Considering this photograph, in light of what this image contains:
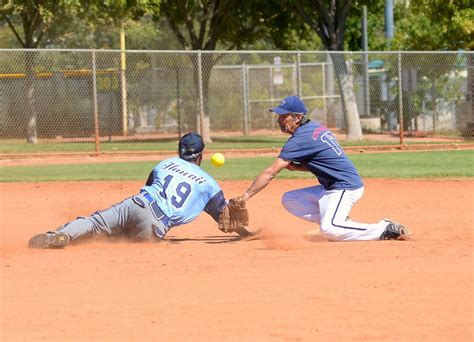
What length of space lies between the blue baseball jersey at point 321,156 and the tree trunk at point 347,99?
18942mm

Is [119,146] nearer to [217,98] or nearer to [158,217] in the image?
[217,98]

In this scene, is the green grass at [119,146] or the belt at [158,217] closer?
the belt at [158,217]

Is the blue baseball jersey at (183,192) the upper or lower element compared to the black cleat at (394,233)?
upper

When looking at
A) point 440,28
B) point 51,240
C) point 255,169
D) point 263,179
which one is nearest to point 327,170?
point 263,179

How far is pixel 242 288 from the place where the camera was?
7.11 meters

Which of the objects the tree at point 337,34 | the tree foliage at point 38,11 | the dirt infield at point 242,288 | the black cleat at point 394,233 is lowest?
the dirt infield at point 242,288

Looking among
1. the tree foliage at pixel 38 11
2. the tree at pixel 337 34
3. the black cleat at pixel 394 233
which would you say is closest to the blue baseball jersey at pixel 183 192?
the black cleat at pixel 394 233

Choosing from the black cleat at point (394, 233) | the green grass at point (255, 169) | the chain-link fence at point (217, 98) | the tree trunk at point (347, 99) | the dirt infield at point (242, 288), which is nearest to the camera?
the dirt infield at point (242, 288)

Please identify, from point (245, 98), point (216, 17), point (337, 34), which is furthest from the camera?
point (245, 98)

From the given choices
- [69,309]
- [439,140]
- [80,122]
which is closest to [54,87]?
[80,122]

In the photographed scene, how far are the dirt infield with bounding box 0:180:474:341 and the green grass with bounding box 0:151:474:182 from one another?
20.4ft

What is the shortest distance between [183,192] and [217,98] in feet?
91.3

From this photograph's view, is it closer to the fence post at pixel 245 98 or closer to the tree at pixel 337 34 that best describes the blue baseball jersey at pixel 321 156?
the tree at pixel 337 34

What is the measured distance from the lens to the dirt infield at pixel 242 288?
595cm
